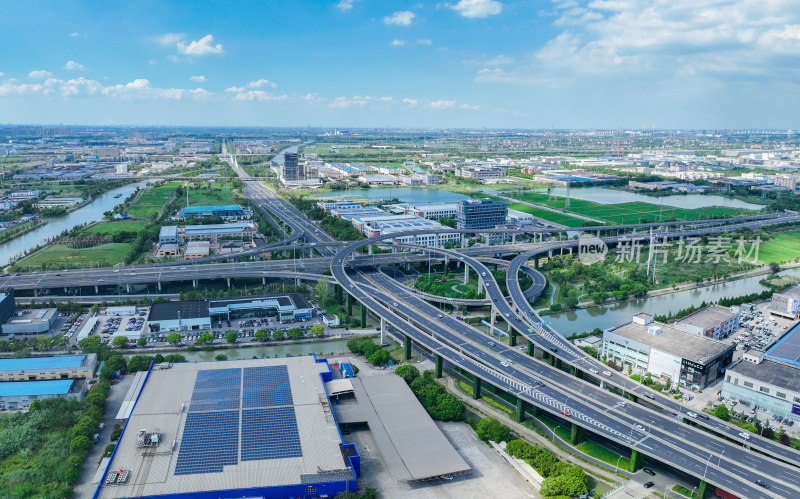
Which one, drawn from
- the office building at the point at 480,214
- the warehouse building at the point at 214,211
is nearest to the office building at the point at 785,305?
the office building at the point at 480,214

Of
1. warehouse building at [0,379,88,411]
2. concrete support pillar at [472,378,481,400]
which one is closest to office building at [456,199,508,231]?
concrete support pillar at [472,378,481,400]

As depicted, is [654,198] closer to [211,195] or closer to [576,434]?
[211,195]

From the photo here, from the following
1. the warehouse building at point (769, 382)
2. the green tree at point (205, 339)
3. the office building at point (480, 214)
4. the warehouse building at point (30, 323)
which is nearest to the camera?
the warehouse building at point (769, 382)

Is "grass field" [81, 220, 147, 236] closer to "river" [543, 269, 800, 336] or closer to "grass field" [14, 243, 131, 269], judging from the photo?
"grass field" [14, 243, 131, 269]

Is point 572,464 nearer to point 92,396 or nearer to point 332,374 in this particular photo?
point 332,374

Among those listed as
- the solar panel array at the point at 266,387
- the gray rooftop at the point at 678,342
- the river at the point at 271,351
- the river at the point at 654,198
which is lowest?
the river at the point at 271,351

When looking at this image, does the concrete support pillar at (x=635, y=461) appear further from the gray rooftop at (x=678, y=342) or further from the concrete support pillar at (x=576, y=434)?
the gray rooftop at (x=678, y=342)
